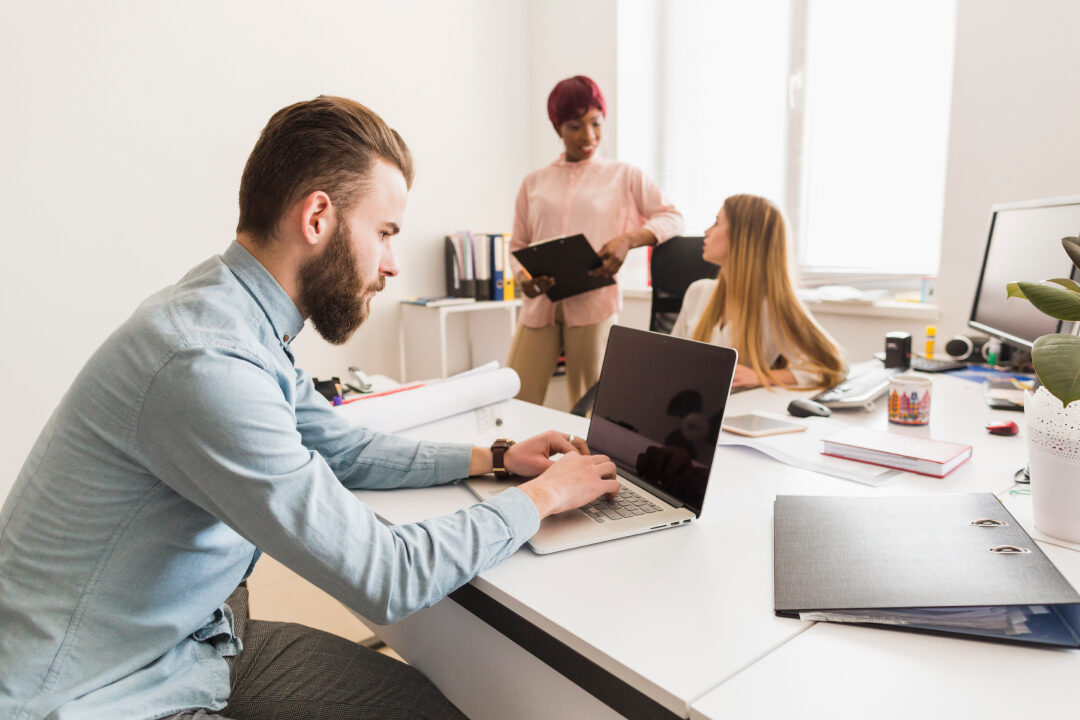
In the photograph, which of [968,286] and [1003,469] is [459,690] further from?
[968,286]

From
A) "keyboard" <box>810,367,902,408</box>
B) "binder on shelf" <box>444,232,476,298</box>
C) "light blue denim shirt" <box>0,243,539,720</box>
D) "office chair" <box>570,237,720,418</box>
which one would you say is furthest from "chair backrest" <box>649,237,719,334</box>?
"light blue denim shirt" <box>0,243,539,720</box>

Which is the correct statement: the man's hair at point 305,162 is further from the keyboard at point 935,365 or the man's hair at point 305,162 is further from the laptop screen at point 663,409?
the keyboard at point 935,365

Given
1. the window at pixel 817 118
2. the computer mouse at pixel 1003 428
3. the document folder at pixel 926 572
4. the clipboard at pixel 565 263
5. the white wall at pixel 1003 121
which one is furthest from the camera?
the window at pixel 817 118

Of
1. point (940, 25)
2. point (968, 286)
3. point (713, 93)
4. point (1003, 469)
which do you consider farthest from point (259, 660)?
point (713, 93)

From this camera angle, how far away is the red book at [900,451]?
1.27m

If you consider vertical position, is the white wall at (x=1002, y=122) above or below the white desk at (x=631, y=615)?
above

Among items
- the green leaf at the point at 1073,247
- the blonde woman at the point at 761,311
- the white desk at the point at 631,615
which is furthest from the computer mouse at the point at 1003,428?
the green leaf at the point at 1073,247

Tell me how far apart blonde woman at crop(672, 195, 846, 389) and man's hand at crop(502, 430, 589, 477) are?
33.5 inches

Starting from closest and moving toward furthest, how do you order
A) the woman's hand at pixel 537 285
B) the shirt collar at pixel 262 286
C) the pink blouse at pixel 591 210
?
the shirt collar at pixel 262 286, the woman's hand at pixel 537 285, the pink blouse at pixel 591 210

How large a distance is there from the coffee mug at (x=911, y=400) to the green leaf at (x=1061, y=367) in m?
0.78

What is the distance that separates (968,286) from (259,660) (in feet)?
8.98

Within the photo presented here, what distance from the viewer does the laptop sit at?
1037mm

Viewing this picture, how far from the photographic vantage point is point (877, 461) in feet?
4.35

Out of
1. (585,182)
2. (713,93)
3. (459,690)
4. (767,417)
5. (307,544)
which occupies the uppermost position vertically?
(713,93)
